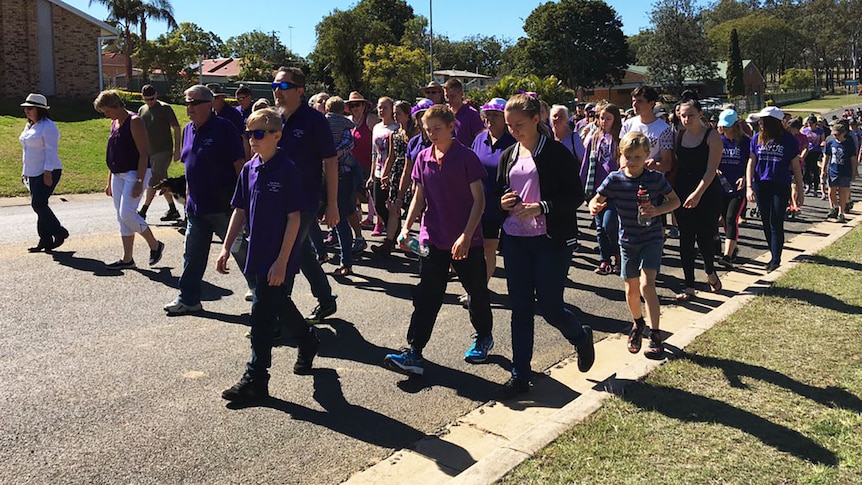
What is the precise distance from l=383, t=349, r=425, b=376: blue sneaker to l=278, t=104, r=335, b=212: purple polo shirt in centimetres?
136

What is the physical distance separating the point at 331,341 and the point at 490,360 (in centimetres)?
132

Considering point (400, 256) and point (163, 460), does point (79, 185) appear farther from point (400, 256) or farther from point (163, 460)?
point (163, 460)

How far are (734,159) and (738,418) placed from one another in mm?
5664

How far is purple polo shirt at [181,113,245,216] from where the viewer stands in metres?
6.14

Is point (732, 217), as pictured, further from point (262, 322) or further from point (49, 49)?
point (49, 49)

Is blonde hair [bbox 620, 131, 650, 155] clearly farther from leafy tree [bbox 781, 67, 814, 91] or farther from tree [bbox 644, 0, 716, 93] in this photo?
leafy tree [bbox 781, 67, 814, 91]

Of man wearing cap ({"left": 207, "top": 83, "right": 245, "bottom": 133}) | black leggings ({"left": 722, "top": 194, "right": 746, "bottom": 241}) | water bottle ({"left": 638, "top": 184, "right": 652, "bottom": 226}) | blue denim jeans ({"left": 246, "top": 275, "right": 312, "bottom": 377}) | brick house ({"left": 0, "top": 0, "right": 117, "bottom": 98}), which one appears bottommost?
blue denim jeans ({"left": 246, "top": 275, "right": 312, "bottom": 377})

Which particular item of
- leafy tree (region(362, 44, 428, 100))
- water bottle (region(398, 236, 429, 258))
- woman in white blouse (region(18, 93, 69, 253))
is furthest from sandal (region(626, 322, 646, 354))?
A: leafy tree (region(362, 44, 428, 100))

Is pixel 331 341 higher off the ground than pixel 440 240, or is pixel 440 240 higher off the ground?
pixel 440 240

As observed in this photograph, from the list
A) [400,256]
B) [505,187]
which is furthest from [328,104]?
[505,187]

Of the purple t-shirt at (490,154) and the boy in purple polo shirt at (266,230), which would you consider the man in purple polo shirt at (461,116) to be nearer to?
the purple t-shirt at (490,154)

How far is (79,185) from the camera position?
15.6 meters

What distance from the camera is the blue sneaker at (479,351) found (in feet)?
17.7

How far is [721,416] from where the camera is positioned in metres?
4.20
